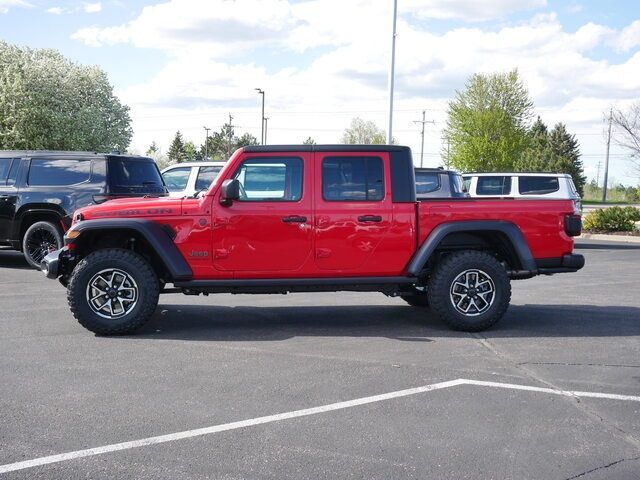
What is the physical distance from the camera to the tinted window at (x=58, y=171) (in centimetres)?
1220

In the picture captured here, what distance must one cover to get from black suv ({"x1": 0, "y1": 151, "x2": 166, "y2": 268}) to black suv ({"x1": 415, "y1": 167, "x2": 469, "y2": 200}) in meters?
4.98

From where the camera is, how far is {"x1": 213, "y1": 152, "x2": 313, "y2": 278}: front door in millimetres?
7238

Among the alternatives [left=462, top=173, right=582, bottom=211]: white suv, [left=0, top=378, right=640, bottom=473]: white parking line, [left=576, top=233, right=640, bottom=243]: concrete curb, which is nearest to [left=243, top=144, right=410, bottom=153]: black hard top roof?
[left=0, top=378, right=640, bottom=473]: white parking line

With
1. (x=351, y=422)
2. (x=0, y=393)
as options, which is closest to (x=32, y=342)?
(x=0, y=393)

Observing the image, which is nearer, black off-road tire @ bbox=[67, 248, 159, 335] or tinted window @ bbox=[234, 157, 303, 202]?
black off-road tire @ bbox=[67, 248, 159, 335]

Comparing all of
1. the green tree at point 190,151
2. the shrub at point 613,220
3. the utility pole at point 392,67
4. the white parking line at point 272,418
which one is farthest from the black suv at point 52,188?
the green tree at point 190,151

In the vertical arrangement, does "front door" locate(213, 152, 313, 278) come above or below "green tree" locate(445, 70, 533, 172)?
below

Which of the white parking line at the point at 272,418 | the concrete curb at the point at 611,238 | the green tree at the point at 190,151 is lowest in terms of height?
the white parking line at the point at 272,418

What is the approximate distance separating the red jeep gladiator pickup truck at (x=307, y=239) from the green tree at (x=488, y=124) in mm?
45524

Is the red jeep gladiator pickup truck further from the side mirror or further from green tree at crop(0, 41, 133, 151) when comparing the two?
green tree at crop(0, 41, 133, 151)

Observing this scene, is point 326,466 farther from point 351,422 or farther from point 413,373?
point 413,373

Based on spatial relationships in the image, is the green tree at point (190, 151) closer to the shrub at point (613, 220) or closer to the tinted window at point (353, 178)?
the shrub at point (613, 220)

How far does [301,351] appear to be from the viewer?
658 centimetres

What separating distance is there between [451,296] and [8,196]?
8.41 metres
